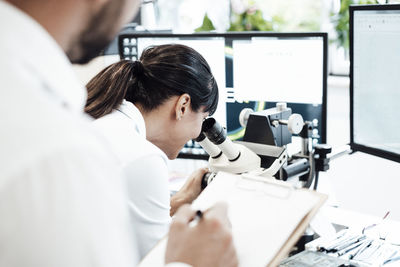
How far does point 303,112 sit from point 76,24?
3.40 feet

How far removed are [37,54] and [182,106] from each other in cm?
83

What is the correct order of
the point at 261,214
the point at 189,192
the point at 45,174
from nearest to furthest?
the point at 45,174, the point at 261,214, the point at 189,192

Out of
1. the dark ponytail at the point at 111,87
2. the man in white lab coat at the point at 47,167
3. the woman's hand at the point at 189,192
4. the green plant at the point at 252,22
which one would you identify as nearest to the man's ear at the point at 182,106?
the dark ponytail at the point at 111,87

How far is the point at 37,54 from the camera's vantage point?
0.43 metres

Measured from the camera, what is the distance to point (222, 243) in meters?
0.75

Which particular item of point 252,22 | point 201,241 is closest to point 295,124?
point 201,241

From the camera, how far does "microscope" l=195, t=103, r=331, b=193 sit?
1145mm

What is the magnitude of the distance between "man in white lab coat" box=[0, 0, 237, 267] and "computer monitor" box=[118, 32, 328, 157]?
1.04 meters

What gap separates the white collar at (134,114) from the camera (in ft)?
3.85

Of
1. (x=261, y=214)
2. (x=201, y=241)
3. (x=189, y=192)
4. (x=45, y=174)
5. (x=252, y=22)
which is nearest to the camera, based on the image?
(x=45, y=174)

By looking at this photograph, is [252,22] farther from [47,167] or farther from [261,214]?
[47,167]

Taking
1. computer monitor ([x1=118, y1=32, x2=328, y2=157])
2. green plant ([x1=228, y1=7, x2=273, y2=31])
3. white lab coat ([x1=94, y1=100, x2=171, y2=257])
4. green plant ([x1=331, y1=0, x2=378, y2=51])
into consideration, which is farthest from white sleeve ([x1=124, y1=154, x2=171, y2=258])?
green plant ([x1=331, y1=0, x2=378, y2=51])

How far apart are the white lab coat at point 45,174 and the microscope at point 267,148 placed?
2.45ft

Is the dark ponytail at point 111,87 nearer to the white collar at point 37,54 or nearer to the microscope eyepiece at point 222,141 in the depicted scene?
the microscope eyepiece at point 222,141
